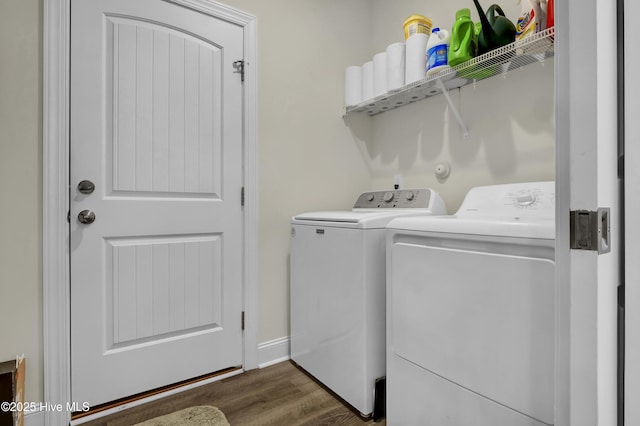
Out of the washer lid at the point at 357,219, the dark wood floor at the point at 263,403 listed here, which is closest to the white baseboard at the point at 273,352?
the dark wood floor at the point at 263,403

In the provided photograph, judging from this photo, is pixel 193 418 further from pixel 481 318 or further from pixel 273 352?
pixel 481 318

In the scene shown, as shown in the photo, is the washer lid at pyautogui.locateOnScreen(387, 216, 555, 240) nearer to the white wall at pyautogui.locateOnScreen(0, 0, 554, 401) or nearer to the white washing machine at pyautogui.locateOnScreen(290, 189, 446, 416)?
the white washing machine at pyautogui.locateOnScreen(290, 189, 446, 416)

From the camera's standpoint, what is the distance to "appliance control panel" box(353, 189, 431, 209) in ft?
5.77

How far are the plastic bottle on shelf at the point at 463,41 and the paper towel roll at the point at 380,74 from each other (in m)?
0.48

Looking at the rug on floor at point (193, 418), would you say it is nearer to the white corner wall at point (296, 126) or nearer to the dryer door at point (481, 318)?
the white corner wall at point (296, 126)

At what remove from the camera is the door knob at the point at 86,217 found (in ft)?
4.73

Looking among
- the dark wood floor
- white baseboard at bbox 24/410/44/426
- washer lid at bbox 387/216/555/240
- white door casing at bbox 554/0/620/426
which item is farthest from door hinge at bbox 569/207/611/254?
white baseboard at bbox 24/410/44/426

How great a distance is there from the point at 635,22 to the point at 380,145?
173 cm

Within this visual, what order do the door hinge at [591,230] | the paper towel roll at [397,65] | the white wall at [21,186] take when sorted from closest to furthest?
Result: the door hinge at [591,230], the white wall at [21,186], the paper towel roll at [397,65]

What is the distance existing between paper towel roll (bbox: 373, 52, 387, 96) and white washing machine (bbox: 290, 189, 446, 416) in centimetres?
65

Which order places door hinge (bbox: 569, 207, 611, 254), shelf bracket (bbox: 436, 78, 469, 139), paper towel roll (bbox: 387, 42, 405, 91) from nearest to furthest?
door hinge (bbox: 569, 207, 611, 254) → shelf bracket (bbox: 436, 78, 469, 139) → paper towel roll (bbox: 387, 42, 405, 91)

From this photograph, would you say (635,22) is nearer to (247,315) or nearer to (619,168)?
(619,168)

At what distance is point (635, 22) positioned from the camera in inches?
25.0

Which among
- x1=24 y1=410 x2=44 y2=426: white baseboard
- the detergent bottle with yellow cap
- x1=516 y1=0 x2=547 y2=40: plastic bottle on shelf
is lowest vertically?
x1=24 y1=410 x2=44 y2=426: white baseboard
